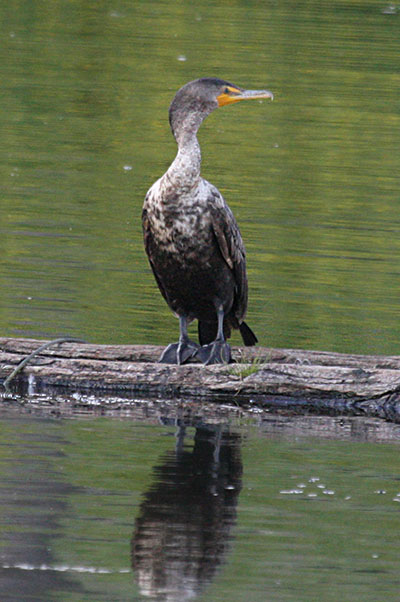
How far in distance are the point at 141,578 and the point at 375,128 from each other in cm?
1283

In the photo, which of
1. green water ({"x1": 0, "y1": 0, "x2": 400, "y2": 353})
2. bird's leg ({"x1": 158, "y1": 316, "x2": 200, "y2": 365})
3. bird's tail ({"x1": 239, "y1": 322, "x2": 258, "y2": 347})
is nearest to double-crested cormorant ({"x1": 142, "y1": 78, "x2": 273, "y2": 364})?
bird's leg ({"x1": 158, "y1": 316, "x2": 200, "y2": 365})

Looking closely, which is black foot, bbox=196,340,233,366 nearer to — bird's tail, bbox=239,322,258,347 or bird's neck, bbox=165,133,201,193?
bird's tail, bbox=239,322,258,347

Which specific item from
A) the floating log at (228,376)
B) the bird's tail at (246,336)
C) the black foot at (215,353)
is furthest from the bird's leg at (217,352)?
the bird's tail at (246,336)

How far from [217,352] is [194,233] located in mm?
604

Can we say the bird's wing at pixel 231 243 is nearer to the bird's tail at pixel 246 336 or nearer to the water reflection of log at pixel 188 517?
the bird's tail at pixel 246 336

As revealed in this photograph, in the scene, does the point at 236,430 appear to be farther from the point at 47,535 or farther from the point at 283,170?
the point at 283,170

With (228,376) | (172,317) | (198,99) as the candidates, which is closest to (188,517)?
(228,376)

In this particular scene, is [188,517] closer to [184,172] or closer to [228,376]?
[228,376]

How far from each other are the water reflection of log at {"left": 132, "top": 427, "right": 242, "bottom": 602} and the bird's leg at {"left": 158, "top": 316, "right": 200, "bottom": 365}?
0.53 metres

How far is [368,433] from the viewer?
246 inches

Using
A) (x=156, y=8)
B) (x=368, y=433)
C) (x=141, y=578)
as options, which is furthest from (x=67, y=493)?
(x=156, y=8)

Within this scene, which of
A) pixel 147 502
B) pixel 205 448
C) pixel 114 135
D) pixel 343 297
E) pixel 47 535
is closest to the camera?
pixel 47 535

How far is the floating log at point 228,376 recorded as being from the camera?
6.27 m

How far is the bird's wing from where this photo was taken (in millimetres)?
6516
